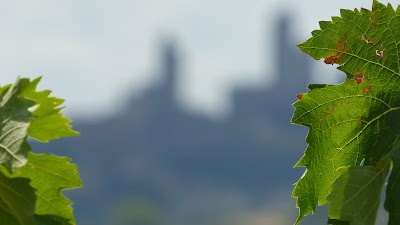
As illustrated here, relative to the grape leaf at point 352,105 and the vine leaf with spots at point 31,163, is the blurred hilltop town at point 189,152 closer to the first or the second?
the grape leaf at point 352,105

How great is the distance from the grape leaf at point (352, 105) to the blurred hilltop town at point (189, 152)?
488 feet

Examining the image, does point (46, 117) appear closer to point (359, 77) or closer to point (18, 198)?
point (18, 198)

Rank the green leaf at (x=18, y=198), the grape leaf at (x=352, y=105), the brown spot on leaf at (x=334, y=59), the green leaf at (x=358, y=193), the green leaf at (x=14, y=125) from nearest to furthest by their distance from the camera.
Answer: the green leaf at (x=14, y=125) → the green leaf at (x=18, y=198) → the green leaf at (x=358, y=193) → the grape leaf at (x=352, y=105) → the brown spot on leaf at (x=334, y=59)

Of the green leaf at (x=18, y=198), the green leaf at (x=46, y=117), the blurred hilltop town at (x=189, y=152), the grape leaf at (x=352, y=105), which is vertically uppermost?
the blurred hilltop town at (x=189, y=152)

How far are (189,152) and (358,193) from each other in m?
179

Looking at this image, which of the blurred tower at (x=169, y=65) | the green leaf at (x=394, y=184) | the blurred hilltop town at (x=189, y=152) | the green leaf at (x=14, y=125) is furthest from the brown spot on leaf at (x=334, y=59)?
the blurred tower at (x=169, y=65)

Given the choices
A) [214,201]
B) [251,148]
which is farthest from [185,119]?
[214,201]

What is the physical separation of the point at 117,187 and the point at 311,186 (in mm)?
159459

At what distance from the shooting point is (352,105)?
6.77ft

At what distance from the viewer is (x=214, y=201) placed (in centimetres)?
16025

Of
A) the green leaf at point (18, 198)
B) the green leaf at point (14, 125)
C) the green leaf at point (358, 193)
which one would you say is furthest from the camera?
the green leaf at point (358, 193)

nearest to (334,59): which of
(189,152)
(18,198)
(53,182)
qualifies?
(53,182)

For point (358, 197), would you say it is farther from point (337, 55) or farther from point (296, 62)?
point (296, 62)

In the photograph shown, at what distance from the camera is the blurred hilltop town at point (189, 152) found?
161125 millimetres
